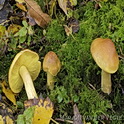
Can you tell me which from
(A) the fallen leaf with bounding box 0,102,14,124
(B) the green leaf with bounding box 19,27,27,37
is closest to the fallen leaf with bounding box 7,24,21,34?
(B) the green leaf with bounding box 19,27,27,37

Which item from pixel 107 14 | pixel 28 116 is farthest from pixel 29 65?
pixel 107 14

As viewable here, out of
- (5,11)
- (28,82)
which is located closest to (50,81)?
(28,82)

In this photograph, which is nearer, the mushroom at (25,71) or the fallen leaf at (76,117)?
the fallen leaf at (76,117)

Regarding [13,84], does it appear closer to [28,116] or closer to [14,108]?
[14,108]

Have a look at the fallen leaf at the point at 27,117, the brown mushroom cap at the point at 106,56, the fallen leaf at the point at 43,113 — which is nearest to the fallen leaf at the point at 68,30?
the brown mushroom cap at the point at 106,56

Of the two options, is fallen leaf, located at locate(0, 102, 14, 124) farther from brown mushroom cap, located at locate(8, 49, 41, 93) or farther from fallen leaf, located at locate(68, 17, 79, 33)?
fallen leaf, located at locate(68, 17, 79, 33)

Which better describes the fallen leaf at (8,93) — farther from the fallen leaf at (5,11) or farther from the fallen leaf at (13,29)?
the fallen leaf at (5,11)
